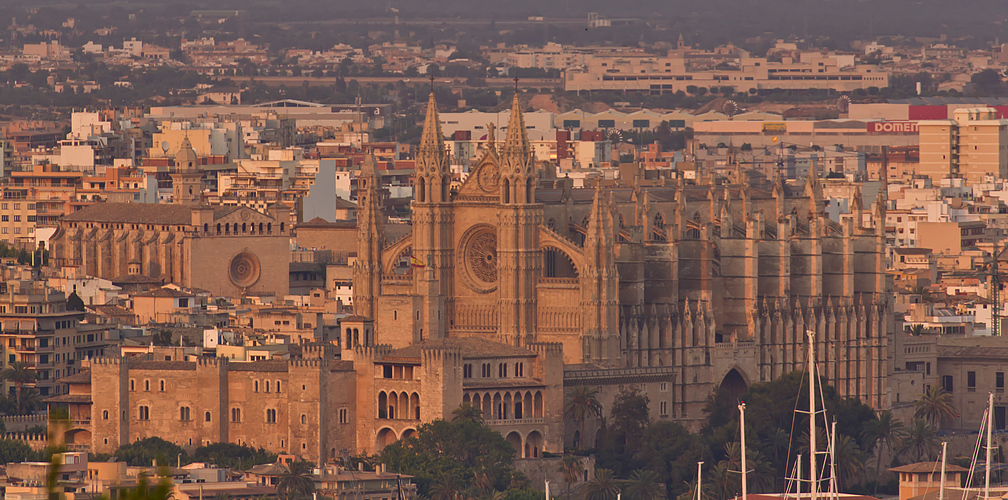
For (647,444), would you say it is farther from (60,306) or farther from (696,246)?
(60,306)

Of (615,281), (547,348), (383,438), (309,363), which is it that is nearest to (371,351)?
(309,363)

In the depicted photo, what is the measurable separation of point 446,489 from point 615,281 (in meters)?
15.9

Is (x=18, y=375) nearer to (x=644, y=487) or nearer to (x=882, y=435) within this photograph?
(x=644, y=487)

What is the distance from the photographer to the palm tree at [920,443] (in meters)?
126

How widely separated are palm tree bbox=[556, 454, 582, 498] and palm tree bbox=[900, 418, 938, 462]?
16803 mm

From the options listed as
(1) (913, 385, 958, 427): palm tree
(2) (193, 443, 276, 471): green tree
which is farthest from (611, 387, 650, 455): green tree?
(1) (913, 385, 958, 427): palm tree

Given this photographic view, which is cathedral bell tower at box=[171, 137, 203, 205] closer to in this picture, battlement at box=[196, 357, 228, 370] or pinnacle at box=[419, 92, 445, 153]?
pinnacle at box=[419, 92, 445, 153]

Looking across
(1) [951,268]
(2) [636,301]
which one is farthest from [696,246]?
(1) [951,268]

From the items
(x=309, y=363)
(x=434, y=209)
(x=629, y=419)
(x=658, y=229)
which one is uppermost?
(x=434, y=209)

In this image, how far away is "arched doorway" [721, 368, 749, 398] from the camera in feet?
420

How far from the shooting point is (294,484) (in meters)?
104

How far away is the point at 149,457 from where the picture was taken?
111m

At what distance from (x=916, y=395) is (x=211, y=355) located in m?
31.1

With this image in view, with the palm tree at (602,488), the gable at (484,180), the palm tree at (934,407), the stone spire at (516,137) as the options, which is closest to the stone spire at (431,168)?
the gable at (484,180)
